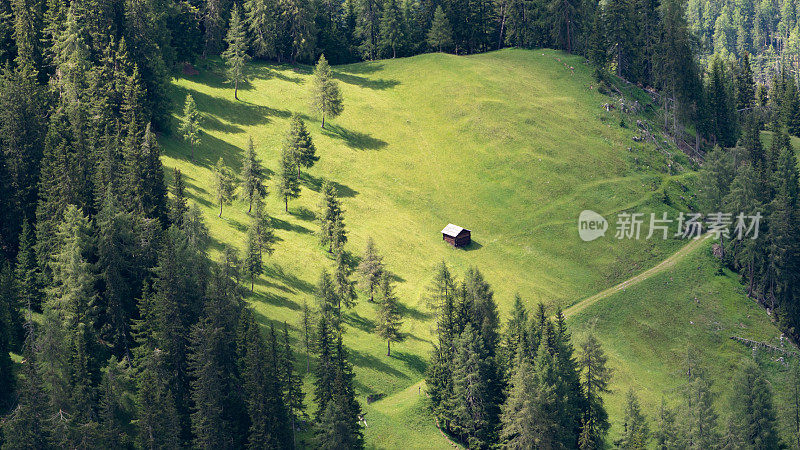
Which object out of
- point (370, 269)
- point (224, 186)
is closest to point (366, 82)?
point (224, 186)

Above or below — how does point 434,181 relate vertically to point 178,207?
below

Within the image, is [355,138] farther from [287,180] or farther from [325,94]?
[287,180]

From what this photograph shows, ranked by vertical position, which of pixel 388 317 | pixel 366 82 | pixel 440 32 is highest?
pixel 440 32

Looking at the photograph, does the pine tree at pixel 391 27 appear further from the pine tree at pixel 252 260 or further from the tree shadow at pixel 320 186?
the pine tree at pixel 252 260

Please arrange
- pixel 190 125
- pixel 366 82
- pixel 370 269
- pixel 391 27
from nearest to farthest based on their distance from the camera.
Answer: pixel 370 269, pixel 190 125, pixel 366 82, pixel 391 27

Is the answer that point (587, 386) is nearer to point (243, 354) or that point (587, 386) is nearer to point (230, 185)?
point (243, 354)

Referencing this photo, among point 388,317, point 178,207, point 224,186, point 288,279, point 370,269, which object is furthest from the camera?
point 224,186

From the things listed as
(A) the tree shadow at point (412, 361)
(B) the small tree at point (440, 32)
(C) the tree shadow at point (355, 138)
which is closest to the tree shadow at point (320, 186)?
(C) the tree shadow at point (355, 138)

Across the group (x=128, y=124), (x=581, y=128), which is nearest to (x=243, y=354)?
(x=128, y=124)
